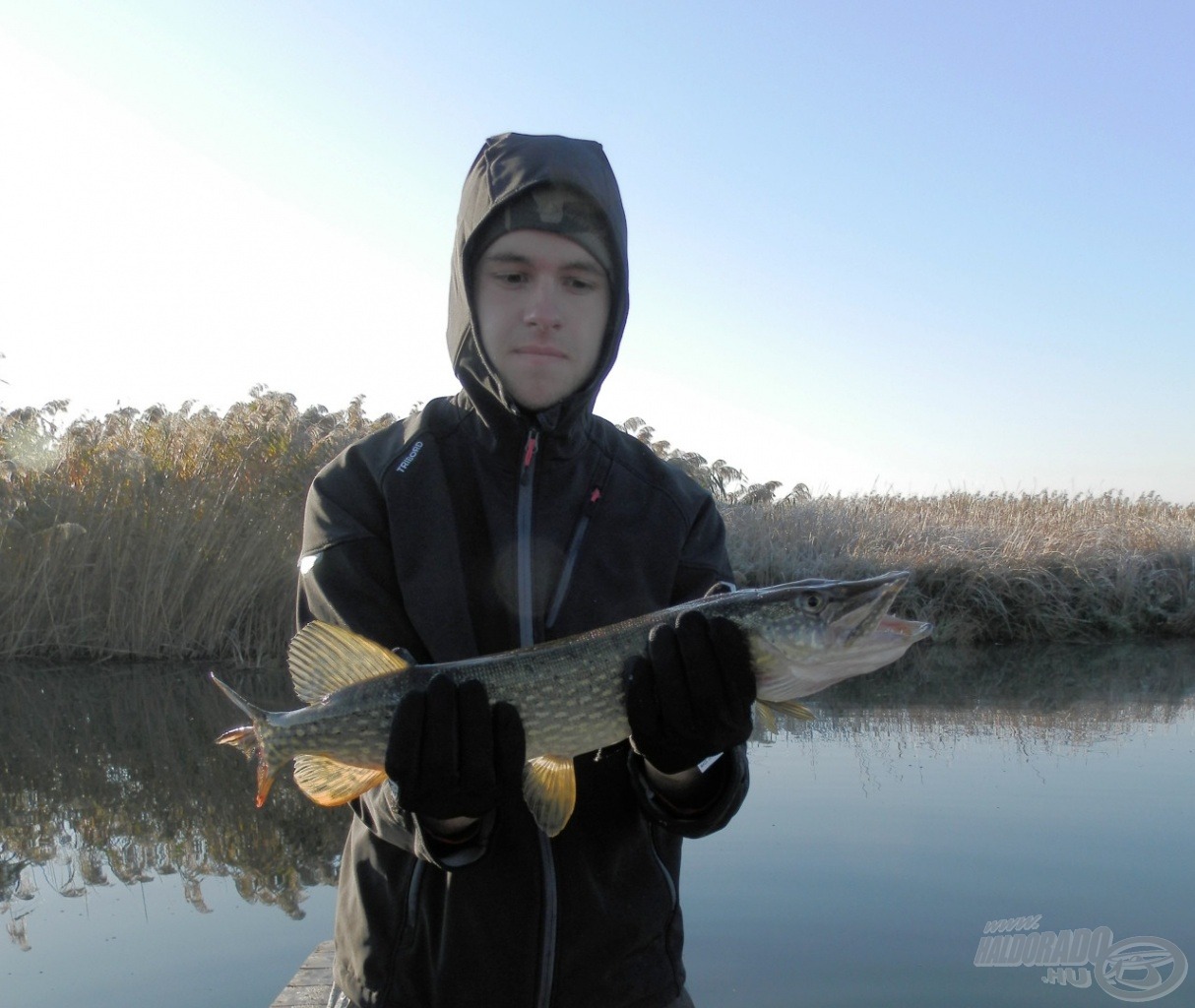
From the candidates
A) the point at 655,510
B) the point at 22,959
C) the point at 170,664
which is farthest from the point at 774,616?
the point at 170,664

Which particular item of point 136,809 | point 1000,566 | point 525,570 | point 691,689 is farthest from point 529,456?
point 1000,566

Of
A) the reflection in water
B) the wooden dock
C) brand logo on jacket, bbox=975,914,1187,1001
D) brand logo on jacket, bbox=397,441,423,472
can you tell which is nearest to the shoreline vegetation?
the reflection in water

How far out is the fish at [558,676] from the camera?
2076mm

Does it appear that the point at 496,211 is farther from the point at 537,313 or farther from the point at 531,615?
the point at 531,615

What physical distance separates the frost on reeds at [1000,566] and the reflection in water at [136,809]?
5931 millimetres

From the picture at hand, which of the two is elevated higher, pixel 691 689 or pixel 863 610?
pixel 863 610

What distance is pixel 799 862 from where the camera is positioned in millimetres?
4363

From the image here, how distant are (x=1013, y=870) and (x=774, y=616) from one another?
2963 mm

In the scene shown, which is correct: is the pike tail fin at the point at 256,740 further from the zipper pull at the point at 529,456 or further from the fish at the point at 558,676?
the zipper pull at the point at 529,456

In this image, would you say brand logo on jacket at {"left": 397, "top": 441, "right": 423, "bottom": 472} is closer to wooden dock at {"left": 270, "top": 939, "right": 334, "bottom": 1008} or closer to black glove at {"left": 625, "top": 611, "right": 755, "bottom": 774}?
black glove at {"left": 625, "top": 611, "right": 755, "bottom": 774}

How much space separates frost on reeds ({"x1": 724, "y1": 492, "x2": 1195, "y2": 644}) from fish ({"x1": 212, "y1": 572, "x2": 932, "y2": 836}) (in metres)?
7.74

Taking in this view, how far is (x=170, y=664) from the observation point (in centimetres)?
771

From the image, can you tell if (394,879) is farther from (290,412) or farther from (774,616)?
(290,412)

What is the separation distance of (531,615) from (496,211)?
1.04 metres
